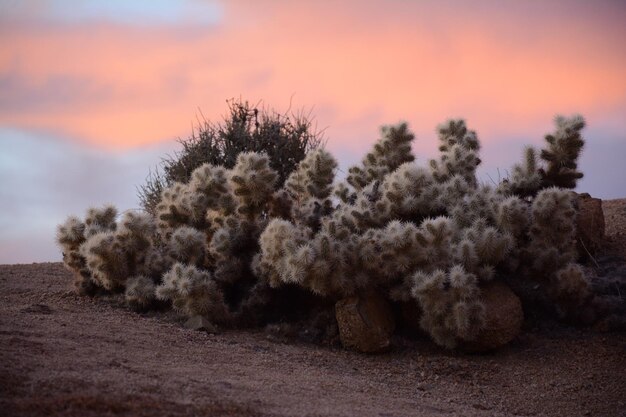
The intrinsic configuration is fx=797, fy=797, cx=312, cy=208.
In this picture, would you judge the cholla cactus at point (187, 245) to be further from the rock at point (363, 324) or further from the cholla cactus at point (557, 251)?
the cholla cactus at point (557, 251)

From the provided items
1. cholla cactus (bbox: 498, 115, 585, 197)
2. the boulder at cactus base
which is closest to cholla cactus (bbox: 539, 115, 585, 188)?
cholla cactus (bbox: 498, 115, 585, 197)

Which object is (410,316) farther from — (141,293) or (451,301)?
(141,293)

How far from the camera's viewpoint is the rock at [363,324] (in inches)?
277

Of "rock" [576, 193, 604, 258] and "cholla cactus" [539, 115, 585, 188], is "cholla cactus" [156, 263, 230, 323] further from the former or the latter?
"rock" [576, 193, 604, 258]

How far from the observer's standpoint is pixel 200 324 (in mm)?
7180

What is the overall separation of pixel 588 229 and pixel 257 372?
4477 millimetres

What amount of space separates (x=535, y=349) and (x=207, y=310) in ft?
9.90

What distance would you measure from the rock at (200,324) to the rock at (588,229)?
408 centimetres

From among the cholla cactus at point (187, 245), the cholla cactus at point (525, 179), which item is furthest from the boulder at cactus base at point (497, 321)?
the cholla cactus at point (187, 245)

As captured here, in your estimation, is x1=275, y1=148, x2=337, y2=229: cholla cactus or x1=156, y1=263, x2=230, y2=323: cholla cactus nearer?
x1=156, y1=263, x2=230, y2=323: cholla cactus

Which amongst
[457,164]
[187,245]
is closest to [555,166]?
[457,164]

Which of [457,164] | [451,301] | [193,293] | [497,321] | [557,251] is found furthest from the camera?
[457,164]

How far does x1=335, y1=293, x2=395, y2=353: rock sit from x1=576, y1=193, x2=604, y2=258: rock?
105 inches

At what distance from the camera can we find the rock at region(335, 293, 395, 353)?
703 centimetres
